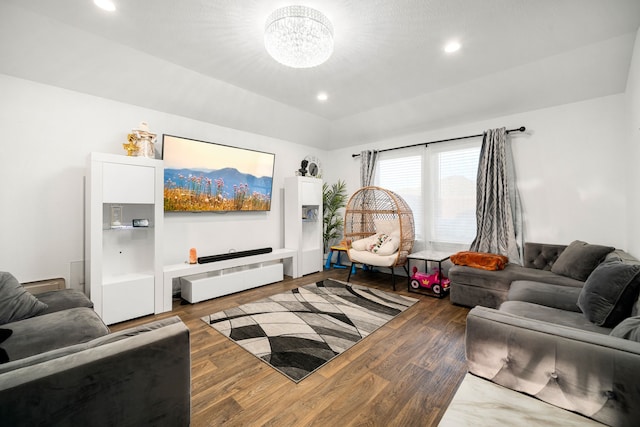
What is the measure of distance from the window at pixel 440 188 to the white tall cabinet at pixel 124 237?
3.90 meters

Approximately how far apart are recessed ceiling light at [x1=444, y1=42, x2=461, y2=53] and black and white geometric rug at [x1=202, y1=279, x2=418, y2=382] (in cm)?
297

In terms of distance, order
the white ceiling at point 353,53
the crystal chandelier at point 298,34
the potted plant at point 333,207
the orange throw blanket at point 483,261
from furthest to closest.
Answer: the potted plant at point 333,207
the orange throw blanket at point 483,261
the white ceiling at point 353,53
the crystal chandelier at point 298,34

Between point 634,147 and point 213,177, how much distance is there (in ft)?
15.7

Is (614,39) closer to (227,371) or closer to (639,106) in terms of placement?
(639,106)

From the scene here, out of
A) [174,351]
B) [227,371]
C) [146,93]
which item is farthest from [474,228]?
[146,93]

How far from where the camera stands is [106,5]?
214cm

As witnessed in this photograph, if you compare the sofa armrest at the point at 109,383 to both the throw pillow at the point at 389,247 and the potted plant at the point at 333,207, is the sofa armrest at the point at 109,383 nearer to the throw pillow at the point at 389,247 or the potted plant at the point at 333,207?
the throw pillow at the point at 389,247

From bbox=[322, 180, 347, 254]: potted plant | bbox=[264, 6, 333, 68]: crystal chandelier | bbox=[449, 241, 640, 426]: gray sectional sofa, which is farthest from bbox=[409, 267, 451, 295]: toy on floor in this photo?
bbox=[264, 6, 333, 68]: crystal chandelier

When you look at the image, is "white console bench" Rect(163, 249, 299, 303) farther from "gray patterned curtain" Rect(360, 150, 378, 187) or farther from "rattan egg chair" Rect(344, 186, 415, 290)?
"gray patterned curtain" Rect(360, 150, 378, 187)

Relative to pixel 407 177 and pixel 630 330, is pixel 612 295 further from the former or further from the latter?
pixel 407 177

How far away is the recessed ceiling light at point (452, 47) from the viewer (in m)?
2.66

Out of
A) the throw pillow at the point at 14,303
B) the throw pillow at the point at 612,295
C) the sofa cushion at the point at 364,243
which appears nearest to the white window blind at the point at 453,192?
the sofa cushion at the point at 364,243

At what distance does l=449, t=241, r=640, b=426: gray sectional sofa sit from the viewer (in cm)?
107

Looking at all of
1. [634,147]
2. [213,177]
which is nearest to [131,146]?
[213,177]
